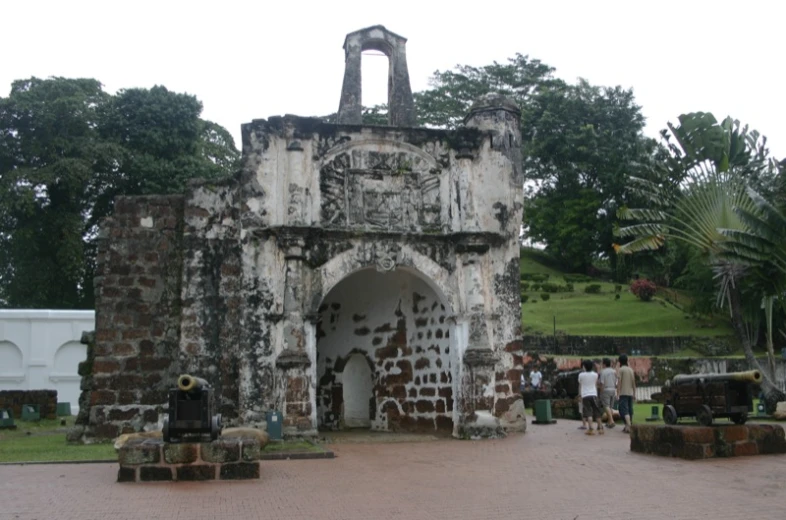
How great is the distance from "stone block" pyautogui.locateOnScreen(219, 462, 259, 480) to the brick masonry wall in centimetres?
534

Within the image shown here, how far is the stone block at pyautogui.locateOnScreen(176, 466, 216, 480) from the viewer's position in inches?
362

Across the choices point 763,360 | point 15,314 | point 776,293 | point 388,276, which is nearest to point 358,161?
point 388,276

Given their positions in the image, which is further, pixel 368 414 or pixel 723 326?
pixel 723 326

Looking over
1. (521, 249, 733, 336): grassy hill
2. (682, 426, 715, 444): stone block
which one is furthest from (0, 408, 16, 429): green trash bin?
(521, 249, 733, 336): grassy hill

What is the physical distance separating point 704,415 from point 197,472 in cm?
695

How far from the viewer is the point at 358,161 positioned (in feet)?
49.9

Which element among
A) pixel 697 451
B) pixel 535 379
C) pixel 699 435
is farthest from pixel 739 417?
pixel 535 379

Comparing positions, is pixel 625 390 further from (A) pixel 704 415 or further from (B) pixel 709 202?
(B) pixel 709 202

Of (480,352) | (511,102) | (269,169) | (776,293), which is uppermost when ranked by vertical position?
(511,102)

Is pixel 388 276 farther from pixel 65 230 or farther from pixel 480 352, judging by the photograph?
pixel 65 230

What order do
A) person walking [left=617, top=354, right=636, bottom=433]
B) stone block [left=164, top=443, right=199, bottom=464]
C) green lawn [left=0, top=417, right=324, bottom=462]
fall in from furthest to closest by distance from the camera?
person walking [left=617, top=354, right=636, bottom=433] < green lawn [left=0, top=417, right=324, bottom=462] < stone block [left=164, top=443, right=199, bottom=464]

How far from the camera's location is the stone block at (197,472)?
9.20m

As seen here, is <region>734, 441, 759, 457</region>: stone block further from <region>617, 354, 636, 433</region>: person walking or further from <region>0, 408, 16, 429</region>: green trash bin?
<region>0, 408, 16, 429</region>: green trash bin

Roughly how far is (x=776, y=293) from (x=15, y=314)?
75.1 ft
